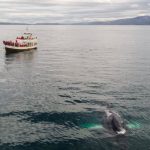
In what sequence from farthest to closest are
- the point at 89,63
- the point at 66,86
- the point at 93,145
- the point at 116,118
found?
the point at 89,63 < the point at 66,86 < the point at 116,118 < the point at 93,145

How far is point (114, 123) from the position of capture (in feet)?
124

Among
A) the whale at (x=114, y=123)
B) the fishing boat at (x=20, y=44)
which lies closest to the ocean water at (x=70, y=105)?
the whale at (x=114, y=123)

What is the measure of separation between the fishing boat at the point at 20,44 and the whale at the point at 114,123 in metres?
78.5

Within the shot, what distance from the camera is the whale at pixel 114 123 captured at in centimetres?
3655

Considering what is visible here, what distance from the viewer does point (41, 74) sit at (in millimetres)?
71438

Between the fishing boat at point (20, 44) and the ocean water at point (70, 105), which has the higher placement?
the fishing boat at point (20, 44)

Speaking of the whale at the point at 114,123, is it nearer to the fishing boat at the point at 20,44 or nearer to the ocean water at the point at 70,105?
the ocean water at the point at 70,105

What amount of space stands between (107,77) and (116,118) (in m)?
29.9

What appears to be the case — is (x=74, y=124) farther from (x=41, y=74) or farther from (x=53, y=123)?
(x=41, y=74)

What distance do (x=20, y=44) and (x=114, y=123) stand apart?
281 feet

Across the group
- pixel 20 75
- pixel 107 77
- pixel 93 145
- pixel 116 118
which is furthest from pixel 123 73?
pixel 93 145

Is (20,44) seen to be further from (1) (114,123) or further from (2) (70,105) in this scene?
(1) (114,123)

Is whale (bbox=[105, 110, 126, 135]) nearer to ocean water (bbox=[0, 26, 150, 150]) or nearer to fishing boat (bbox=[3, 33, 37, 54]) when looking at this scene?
ocean water (bbox=[0, 26, 150, 150])

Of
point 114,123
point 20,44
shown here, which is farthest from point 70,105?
point 20,44
